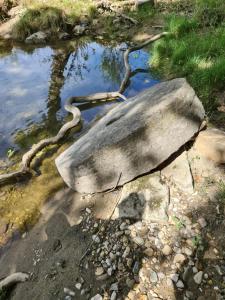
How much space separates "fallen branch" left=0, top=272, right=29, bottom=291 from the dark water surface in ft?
8.50

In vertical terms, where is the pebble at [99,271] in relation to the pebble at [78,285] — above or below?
above

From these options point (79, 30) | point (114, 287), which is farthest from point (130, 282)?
point (79, 30)

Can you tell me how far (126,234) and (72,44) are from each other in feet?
26.1

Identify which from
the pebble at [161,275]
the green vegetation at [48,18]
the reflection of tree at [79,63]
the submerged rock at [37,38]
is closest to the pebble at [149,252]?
the pebble at [161,275]

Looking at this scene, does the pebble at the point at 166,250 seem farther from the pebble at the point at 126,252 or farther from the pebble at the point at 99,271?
the pebble at the point at 99,271

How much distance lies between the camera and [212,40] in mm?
7312

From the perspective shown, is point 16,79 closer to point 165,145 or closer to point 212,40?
point 212,40

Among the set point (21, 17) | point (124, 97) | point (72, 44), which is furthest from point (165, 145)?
point (21, 17)

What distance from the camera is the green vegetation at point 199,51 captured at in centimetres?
604

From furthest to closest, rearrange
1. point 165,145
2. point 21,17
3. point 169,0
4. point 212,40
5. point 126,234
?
point 169,0
point 21,17
point 212,40
point 165,145
point 126,234

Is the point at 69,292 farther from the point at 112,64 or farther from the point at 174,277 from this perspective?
the point at 112,64

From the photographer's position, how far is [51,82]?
312 inches

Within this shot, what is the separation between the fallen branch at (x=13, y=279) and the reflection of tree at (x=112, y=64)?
519 cm

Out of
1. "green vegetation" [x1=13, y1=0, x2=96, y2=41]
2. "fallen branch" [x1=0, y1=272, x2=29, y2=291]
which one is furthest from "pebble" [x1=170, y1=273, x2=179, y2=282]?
"green vegetation" [x1=13, y1=0, x2=96, y2=41]
